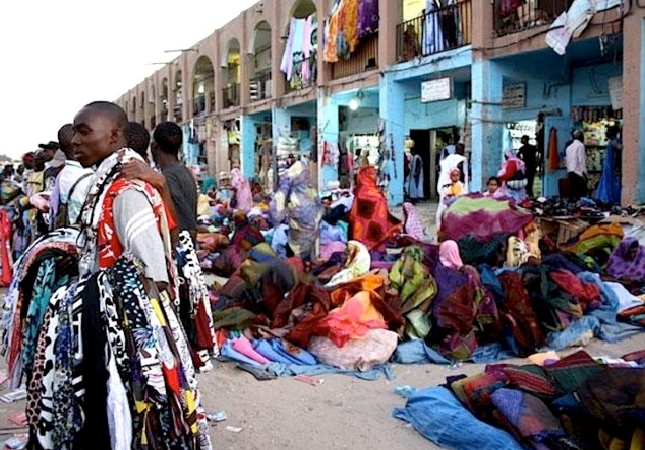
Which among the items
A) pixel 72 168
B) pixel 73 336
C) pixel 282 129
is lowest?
pixel 73 336

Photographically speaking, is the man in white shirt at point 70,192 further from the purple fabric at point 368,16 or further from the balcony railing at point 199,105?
the balcony railing at point 199,105

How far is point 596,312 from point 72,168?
15.1 feet

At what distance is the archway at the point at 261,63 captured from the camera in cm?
2368

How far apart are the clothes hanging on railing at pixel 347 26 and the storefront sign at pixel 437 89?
2.92 meters

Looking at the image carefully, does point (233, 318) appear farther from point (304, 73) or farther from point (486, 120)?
point (304, 73)

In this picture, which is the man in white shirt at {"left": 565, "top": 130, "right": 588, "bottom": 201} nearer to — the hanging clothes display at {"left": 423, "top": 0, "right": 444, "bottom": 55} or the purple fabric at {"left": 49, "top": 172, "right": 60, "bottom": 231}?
the hanging clothes display at {"left": 423, "top": 0, "right": 444, "bottom": 55}

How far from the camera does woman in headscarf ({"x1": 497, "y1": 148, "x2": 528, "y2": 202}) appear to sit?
12.1m

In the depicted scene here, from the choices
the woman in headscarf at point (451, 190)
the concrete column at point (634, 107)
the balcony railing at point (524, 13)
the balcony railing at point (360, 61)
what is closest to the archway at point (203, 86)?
the balcony railing at point (360, 61)

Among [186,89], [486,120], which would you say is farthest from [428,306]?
[186,89]

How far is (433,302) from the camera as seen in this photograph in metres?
Result: 5.39

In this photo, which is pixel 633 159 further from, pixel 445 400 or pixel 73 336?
pixel 73 336

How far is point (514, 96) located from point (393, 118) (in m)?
2.93

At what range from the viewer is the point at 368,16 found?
54.0 feet

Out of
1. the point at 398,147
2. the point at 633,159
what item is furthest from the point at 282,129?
the point at 633,159
